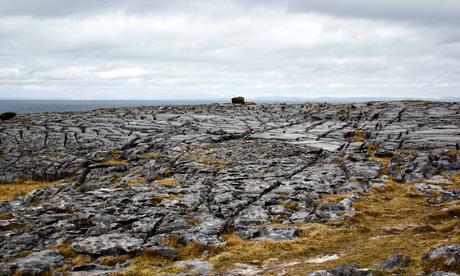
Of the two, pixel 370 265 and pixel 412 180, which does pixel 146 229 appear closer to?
pixel 370 265

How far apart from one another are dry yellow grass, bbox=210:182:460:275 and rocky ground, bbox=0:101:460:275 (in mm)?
232

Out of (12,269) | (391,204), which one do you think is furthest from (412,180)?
(12,269)

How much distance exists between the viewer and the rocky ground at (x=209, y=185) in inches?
772

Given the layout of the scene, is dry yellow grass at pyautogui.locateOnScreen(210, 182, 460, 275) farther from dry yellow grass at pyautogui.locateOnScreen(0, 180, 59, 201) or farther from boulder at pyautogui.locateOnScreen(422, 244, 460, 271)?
dry yellow grass at pyautogui.locateOnScreen(0, 180, 59, 201)

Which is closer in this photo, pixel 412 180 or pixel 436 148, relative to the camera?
pixel 412 180

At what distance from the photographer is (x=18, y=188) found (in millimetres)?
39625

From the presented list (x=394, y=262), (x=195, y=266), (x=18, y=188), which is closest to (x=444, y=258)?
(x=394, y=262)

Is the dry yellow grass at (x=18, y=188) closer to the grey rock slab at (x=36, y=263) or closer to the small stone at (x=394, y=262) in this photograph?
the grey rock slab at (x=36, y=263)

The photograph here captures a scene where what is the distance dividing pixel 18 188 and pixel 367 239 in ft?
107

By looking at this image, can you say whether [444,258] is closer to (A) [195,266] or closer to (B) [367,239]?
(B) [367,239]

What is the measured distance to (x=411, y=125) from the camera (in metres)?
55.3

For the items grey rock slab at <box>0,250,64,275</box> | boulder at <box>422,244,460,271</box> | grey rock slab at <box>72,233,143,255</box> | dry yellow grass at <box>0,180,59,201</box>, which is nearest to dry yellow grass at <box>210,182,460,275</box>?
boulder at <box>422,244,460,271</box>

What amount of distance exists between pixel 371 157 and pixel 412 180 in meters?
7.58

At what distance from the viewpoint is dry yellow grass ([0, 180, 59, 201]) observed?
1427 inches
